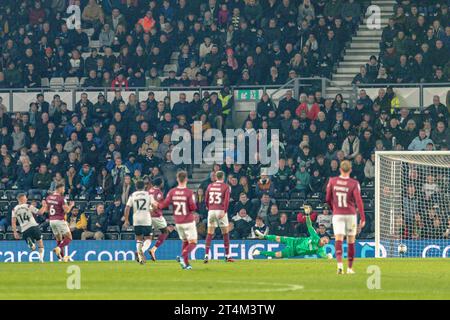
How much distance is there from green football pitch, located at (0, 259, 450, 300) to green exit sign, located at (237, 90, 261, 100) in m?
10.5

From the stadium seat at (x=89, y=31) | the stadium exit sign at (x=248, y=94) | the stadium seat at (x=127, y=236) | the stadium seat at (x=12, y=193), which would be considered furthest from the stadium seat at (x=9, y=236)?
the stadium seat at (x=89, y=31)

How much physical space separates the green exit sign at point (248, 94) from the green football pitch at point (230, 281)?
1051cm

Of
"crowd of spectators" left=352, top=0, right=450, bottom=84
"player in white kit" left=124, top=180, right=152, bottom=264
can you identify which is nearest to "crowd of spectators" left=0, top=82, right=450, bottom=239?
"crowd of spectators" left=352, top=0, right=450, bottom=84

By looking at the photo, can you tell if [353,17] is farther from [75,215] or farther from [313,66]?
[75,215]

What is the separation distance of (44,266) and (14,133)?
35.0 feet

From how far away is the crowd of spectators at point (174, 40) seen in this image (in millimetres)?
38750

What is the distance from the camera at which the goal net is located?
1265 inches

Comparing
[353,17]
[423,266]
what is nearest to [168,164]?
[353,17]

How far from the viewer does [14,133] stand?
38.4 metres

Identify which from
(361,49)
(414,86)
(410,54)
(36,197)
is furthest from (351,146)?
(36,197)

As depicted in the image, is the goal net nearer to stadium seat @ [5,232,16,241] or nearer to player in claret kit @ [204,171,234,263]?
player in claret kit @ [204,171,234,263]

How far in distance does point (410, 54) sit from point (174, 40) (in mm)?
7007

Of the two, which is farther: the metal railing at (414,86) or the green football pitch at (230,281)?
the metal railing at (414,86)

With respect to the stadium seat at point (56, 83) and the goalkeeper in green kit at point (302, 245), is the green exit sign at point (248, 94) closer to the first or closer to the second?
the stadium seat at point (56, 83)
